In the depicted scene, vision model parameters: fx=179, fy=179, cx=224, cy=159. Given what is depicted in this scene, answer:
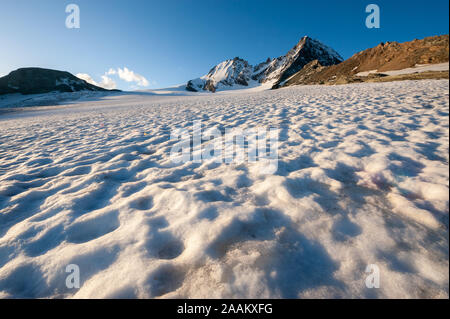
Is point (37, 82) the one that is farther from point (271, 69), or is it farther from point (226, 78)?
point (271, 69)

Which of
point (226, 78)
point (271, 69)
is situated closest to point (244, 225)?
point (226, 78)

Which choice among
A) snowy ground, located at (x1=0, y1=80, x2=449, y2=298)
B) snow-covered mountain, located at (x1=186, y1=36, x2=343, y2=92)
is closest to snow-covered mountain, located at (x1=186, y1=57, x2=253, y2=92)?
snow-covered mountain, located at (x1=186, y1=36, x2=343, y2=92)

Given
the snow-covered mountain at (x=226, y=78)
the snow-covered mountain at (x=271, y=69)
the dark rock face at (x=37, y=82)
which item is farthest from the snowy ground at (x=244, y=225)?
the snow-covered mountain at (x=226, y=78)

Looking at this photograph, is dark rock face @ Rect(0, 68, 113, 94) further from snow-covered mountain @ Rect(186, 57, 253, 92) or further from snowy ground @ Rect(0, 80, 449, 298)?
snow-covered mountain @ Rect(186, 57, 253, 92)

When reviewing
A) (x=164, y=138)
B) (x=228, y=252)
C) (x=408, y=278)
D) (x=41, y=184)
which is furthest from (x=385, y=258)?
(x=164, y=138)

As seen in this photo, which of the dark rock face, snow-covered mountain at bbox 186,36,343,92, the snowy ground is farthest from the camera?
snow-covered mountain at bbox 186,36,343,92
